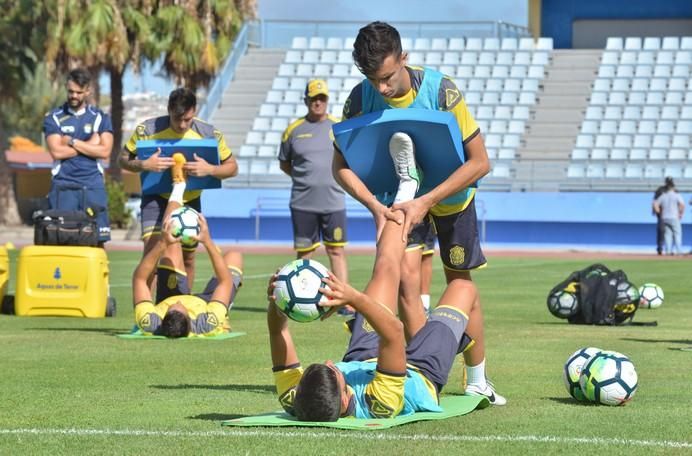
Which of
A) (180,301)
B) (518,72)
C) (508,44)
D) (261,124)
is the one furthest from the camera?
(508,44)

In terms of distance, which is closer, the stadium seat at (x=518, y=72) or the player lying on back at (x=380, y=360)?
the player lying on back at (x=380, y=360)

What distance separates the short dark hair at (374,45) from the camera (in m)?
6.82

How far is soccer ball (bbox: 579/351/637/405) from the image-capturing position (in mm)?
7516

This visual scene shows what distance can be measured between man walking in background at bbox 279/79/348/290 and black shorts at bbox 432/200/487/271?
285 inches

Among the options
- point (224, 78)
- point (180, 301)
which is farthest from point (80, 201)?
point (224, 78)

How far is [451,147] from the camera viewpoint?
7.28 meters

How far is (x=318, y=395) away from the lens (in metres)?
6.46

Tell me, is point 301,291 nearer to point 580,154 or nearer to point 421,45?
point 580,154

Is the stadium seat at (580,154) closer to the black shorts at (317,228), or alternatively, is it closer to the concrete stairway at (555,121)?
the concrete stairway at (555,121)

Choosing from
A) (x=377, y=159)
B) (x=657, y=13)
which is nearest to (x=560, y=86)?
(x=657, y=13)

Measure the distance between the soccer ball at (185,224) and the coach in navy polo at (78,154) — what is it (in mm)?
2991

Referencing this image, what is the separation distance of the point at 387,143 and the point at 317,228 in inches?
314

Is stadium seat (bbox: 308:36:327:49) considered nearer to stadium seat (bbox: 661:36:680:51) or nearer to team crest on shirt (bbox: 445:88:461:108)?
stadium seat (bbox: 661:36:680:51)

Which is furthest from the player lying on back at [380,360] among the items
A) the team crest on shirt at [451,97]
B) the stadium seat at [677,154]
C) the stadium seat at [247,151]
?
the stadium seat at [247,151]
